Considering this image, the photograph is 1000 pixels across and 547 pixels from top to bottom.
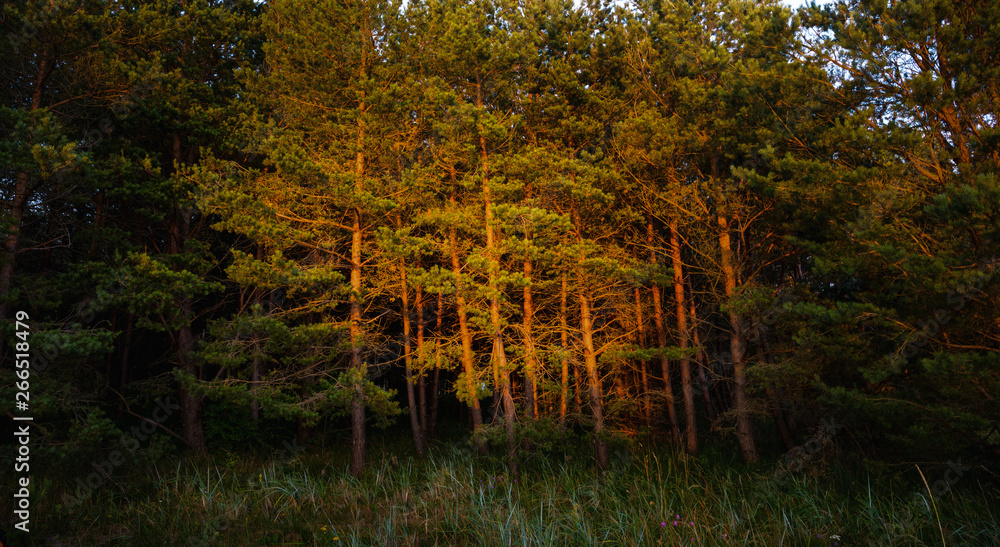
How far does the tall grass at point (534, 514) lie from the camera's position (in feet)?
16.8

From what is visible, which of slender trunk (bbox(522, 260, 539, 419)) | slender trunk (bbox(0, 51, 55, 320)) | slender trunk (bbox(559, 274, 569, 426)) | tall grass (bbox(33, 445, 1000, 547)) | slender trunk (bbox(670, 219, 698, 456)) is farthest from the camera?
slender trunk (bbox(670, 219, 698, 456))

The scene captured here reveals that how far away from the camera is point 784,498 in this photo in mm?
6395

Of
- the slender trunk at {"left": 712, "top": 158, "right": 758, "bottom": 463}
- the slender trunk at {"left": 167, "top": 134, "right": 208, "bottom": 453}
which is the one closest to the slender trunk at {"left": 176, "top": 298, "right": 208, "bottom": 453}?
the slender trunk at {"left": 167, "top": 134, "right": 208, "bottom": 453}

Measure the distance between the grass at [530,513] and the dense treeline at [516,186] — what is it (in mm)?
1225

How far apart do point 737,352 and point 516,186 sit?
6.06 meters

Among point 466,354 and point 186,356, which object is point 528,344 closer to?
point 466,354

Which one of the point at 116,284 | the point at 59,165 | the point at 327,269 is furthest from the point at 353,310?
the point at 59,165

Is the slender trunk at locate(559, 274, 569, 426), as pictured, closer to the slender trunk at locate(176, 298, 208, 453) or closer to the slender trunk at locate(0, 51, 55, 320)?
the slender trunk at locate(176, 298, 208, 453)

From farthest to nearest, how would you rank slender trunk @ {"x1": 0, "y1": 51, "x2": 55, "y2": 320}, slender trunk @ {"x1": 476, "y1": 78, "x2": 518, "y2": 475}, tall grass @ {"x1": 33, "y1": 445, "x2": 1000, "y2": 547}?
slender trunk @ {"x1": 476, "y1": 78, "x2": 518, "y2": 475}
slender trunk @ {"x1": 0, "y1": 51, "x2": 55, "y2": 320}
tall grass @ {"x1": 33, "y1": 445, "x2": 1000, "y2": 547}

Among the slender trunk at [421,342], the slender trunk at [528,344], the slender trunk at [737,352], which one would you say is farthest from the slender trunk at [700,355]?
the slender trunk at [421,342]

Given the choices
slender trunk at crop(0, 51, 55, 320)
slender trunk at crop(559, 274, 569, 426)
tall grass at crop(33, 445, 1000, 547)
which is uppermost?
slender trunk at crop(0, 51, 55, 320)

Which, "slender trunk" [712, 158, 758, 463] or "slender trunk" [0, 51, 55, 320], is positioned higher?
"slender trunk" [0, 51, 55, 320]

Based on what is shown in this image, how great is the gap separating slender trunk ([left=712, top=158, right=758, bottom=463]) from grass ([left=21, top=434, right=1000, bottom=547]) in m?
1.81

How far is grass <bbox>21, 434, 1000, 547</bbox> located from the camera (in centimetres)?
513
